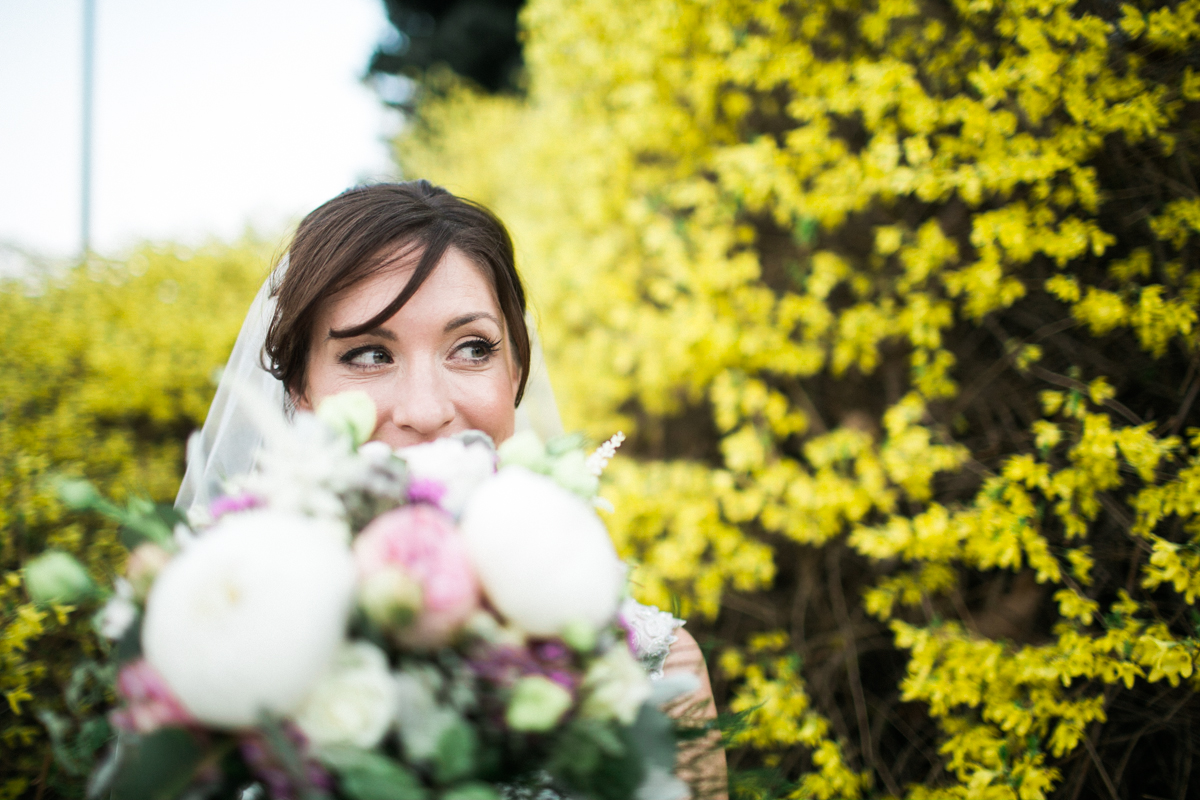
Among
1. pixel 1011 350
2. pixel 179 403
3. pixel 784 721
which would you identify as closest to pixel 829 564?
pixel 784 721

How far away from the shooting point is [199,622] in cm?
60

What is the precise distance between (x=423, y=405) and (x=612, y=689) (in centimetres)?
82

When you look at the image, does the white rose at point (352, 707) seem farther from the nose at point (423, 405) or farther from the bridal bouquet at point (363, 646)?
the nose at point (423, 405)

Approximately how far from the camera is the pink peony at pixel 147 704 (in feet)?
2.06

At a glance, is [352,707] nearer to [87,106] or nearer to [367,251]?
[367,251]

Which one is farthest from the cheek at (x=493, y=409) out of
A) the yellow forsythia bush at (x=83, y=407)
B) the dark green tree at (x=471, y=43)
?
the dark green tree at (x=471, y=43)

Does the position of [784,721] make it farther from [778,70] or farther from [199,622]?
[778,70]

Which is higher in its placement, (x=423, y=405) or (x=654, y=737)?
(x=423, y=405)

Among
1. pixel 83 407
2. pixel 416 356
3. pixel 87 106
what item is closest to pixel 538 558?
pixel 416 356

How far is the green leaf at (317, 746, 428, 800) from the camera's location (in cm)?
60

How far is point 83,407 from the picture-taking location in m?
2.89

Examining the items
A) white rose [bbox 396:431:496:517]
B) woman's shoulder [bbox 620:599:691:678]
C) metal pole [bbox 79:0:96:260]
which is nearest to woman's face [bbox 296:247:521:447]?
white rose [bbox 396:431:496:517]

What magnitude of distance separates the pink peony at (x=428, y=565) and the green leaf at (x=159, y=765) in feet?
0.74

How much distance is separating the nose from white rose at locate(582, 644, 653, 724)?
2.53ft
